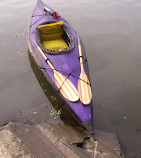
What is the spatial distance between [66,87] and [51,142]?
213 cm

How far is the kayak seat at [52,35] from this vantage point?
898 cm

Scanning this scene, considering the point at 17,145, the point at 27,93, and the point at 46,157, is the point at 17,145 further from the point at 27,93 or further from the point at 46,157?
the point at 27,93

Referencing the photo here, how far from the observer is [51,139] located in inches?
189

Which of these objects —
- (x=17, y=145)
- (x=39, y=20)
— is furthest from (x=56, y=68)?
(x=39, y=20)

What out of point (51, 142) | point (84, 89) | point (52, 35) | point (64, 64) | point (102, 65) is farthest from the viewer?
point (52, 35)

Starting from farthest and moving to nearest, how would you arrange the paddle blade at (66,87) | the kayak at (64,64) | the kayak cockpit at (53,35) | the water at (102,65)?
the kayak cockpit at (53,35) < the water at (102,65) < the paddle blade at (66,87) < the kayak at (64,64)

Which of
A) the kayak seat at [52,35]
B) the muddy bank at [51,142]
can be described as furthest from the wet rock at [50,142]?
the kayak seat at [52,35]

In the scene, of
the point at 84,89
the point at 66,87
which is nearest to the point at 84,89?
the point at 84,89

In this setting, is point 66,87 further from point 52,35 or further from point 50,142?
point 52,35

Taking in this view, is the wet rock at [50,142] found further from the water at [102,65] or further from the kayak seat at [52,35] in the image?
the kayak seat at [52,35]

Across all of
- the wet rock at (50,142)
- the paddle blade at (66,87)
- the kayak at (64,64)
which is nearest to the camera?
the wet rock at (50,142)

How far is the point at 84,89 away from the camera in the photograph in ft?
20.3

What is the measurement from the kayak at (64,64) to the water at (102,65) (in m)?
0.79

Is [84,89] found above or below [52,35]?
below
